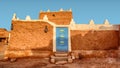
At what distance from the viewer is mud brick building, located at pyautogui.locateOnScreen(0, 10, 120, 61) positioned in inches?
871

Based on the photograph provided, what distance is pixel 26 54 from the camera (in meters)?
22.0

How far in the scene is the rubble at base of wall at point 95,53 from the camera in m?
21.7

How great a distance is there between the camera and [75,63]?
1952 cm

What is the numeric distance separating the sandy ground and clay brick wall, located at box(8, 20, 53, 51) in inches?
71.8

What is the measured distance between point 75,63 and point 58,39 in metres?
4.14

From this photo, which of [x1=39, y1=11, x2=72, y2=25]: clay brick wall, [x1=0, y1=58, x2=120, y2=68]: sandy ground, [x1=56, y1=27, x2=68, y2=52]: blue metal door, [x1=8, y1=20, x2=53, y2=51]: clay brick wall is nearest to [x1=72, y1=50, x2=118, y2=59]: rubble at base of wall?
[x1=0, y1=58, x2=120, y2=68]: sandy ground

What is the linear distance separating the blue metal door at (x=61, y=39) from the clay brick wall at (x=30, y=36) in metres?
0.70

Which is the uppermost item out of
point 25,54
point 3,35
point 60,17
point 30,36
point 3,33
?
point 60,17

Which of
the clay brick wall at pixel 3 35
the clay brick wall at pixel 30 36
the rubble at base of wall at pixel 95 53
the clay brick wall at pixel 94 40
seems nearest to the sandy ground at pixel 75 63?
the rubble at base of wall at pixel 95 53

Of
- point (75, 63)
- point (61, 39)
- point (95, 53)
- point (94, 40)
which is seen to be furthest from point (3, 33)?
point (75, 63)

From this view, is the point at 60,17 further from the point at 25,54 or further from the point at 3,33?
the point at 25,54

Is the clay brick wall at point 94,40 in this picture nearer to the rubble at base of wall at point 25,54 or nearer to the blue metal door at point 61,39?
the blue metal door at point 61,39

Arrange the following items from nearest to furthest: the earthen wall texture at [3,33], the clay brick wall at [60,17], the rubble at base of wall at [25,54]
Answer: the rubble at base of wall at [25,54], the earthen wall texture at [3,33], the clay brick wall at [60,17]

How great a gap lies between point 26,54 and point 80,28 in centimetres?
594
